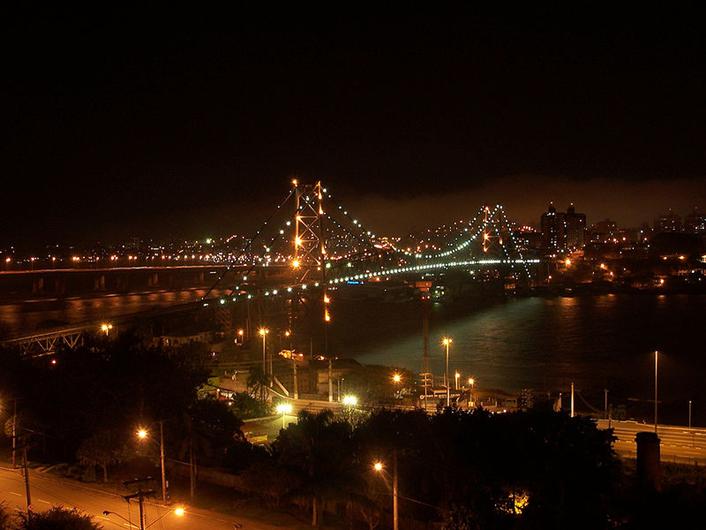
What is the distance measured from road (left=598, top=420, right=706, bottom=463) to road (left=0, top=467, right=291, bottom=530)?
2293 millimetres

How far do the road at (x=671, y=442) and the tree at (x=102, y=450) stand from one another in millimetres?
2858

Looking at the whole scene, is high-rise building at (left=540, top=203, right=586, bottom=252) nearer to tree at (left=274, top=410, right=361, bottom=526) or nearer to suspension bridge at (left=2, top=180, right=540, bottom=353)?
suspension bridge at (left=2, top=180, right=540, bottom=353)

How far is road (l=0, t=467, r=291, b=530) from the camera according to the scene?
135 inches

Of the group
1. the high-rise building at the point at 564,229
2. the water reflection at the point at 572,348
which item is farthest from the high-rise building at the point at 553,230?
the water reflection at the point at 572,348

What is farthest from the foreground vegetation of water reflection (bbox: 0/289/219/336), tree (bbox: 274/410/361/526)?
water reflection (bbox: 0/289/219/336)

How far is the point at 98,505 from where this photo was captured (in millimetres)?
3684

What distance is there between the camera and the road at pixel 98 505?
3.44m

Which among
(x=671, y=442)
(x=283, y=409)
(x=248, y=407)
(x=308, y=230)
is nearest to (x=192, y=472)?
(x=248, y=407)

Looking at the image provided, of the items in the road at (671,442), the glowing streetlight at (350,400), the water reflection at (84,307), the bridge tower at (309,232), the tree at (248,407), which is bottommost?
the road at (671,442)

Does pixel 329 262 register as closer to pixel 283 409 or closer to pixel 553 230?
pixel 283 409

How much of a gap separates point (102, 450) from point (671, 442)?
3645 mm

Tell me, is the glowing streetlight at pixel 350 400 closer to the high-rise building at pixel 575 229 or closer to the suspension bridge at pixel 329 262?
the suspension bridge at pixel 329 262

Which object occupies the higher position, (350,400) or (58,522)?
(58,522)

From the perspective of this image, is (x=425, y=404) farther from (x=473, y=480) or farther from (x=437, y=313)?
(x=437, y=313)
